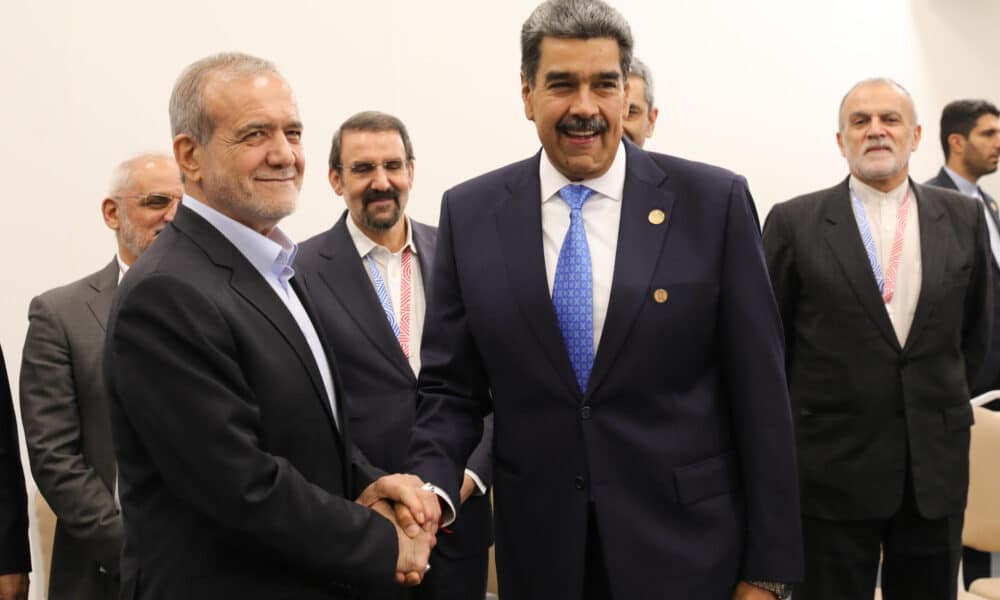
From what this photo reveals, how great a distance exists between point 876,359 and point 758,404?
160cm

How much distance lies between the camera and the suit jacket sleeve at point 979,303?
370 centimetres

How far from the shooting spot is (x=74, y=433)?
3.07 m

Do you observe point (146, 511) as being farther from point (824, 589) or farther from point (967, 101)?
point (967, 101)

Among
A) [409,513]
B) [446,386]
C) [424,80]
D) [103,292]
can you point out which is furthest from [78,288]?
[424,80]

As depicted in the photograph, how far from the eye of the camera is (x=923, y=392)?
3.52m

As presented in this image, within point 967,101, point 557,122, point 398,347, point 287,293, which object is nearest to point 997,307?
point 967,101

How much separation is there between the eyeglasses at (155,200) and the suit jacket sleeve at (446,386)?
1.39 metres

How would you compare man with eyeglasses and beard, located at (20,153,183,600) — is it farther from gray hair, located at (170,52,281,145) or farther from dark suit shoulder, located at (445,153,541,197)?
dark suit shoulder, located at (445,153,541,197)

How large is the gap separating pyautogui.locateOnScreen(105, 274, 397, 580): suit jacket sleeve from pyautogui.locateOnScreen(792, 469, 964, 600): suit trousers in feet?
7.36

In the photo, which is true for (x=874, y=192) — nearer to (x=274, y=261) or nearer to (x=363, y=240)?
(x=363, y=240)

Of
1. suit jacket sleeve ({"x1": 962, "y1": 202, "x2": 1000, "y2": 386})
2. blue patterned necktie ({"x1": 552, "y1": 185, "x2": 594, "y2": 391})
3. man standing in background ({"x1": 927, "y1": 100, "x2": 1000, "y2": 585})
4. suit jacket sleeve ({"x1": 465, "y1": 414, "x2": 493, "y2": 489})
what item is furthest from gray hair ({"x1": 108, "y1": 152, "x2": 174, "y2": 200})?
man standing in background ({"x1": 927, "y1": 100, "x2": 1000, "y2": 585})

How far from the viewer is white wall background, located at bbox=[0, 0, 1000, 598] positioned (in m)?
3.88

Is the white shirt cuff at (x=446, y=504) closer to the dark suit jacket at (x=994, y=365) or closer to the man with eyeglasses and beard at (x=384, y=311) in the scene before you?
the man with eyeglasses and beard at (x=384, y=311)


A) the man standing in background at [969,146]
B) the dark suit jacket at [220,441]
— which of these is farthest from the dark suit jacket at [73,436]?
the man standing in background at [969,146]
